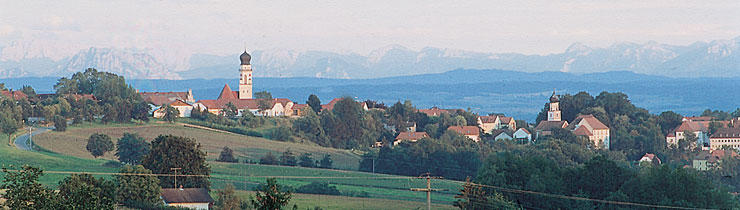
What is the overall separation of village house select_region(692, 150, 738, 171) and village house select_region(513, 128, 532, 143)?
1895 centimetres

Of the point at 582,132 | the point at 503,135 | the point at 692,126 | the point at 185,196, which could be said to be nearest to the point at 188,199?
the point at 185,196

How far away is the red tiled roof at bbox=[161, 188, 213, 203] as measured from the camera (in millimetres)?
51938

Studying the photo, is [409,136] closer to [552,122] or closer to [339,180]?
[552,122]

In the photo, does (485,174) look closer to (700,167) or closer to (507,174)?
(507,174)

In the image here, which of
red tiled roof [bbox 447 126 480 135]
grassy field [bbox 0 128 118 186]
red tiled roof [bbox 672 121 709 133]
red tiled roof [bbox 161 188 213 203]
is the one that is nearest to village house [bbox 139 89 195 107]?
red tiled roof [bbox 447 126 480 135]

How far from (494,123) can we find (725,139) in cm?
2782

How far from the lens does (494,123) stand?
140750 mm

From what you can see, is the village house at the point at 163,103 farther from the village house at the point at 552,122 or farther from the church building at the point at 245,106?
the village house at the point at 552,122

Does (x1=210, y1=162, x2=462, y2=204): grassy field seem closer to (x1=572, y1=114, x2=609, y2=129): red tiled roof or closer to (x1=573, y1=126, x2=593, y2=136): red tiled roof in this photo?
(x1=573, y1=126, x2=593, y2=136): red tiled roof

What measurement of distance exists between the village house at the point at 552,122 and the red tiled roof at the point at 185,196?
77999 mm

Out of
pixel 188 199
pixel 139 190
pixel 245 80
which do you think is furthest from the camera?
pixel 245 80

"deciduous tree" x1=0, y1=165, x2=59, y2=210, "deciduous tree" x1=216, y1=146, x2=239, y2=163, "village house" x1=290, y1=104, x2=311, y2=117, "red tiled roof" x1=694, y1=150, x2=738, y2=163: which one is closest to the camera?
"deciduous tree" x1=0, y1=165, x2=59, y2=210

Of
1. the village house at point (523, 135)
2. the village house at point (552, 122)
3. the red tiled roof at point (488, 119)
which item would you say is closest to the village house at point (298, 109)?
the red tiled roof at point (488, 119)

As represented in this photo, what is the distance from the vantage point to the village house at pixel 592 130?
123m
